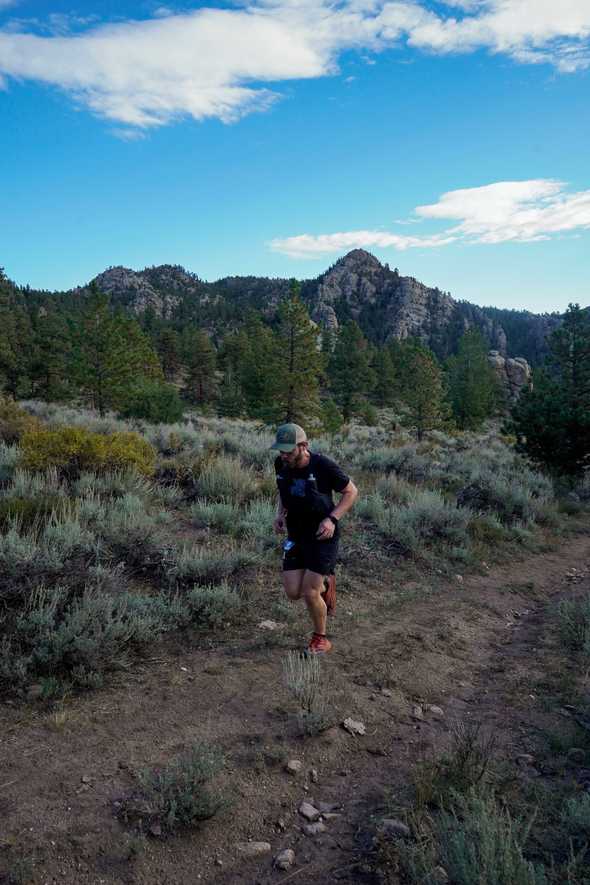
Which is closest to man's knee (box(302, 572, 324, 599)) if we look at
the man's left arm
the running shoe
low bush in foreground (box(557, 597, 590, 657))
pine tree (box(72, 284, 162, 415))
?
the man's left arm

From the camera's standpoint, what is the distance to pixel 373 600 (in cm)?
616

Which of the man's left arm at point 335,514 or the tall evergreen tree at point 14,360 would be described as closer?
the man's left arm at point 335,514

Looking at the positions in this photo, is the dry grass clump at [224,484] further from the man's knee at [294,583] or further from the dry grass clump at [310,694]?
the dry grass clump at [310,694]

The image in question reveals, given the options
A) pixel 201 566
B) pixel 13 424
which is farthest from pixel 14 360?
pixel 201 566

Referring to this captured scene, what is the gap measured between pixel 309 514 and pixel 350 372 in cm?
4458

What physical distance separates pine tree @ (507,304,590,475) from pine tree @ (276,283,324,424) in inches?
489

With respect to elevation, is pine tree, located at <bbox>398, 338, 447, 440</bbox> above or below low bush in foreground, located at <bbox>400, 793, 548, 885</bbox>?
above

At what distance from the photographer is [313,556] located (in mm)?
4586

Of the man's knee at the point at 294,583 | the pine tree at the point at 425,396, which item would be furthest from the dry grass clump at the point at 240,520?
the pine tree at the point at 425,396

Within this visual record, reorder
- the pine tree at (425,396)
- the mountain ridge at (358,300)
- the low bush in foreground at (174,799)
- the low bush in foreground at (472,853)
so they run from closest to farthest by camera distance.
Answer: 1. the low bush in foreground at (472,853)
2. the low bush in foreground at (174,799)
3. the pine tree at (425,396)
4. the mountain ridge at (358,300)

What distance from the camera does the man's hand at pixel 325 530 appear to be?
4.40 meters

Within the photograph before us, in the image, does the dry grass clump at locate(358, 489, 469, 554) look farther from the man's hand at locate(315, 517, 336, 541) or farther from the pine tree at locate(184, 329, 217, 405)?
the pine tree at locate(184, 329, 217, 405)

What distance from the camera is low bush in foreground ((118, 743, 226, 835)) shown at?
2.74 meters

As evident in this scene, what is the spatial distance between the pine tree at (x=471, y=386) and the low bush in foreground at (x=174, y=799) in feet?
137
